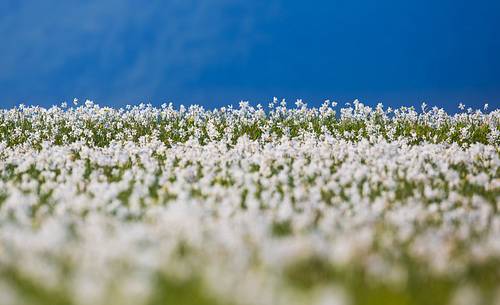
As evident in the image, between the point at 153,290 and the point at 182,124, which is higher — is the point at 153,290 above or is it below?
below

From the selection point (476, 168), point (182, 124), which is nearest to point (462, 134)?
point (476, 168)

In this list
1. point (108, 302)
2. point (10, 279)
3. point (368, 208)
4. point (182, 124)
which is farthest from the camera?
point (182, 124)

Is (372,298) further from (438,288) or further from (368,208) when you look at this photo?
(368,208)

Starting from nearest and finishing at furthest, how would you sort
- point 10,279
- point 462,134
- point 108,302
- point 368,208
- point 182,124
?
Result: point 108,302 < point 10,279 < point 368,208 < point 462,134 < point 182,124

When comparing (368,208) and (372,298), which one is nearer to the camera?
(372,298)

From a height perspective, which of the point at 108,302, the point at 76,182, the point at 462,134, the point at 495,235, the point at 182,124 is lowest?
the point at 108,302

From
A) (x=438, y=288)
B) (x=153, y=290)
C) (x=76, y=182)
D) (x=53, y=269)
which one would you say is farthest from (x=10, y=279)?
(x=76, y=182)
